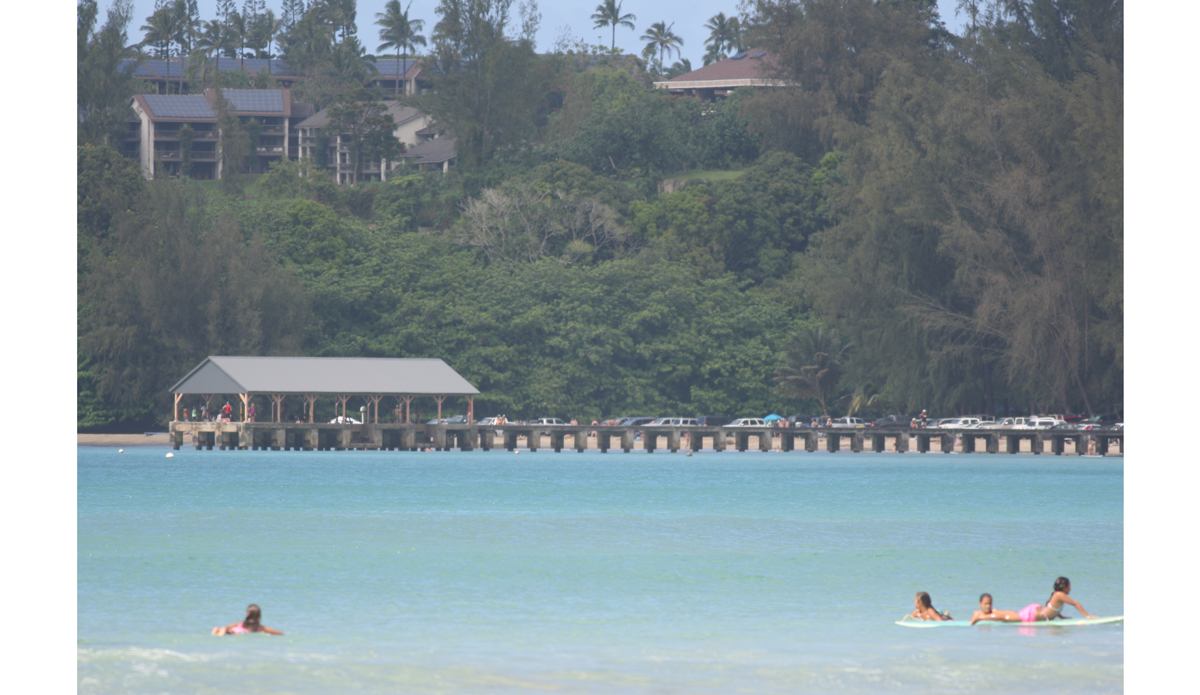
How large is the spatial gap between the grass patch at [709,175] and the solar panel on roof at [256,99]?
104 feet

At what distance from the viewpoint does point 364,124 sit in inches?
3708

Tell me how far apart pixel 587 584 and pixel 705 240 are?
195ft

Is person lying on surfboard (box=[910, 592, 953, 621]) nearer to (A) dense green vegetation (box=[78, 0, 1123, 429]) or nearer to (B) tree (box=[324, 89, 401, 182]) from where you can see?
(A) dense green vegetation (box=[78, 0, 1123, 429])

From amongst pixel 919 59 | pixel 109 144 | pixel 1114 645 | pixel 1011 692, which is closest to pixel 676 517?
pixel 1114 645

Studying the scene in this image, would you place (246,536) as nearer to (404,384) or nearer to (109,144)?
(404,384)

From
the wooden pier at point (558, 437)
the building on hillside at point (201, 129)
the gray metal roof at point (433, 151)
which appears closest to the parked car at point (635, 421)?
the wooden pier at point (558, 437)

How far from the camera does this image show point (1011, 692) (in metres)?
14.8

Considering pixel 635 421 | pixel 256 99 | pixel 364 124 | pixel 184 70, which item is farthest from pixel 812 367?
pixel 184 70

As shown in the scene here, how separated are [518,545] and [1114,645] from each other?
14.3m

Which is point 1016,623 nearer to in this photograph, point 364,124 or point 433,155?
point 364,124

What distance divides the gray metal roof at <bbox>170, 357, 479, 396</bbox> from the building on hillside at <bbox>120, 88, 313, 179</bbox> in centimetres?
3530

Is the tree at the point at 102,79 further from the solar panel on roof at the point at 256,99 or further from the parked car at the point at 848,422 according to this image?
the parked car at the point at 848,422

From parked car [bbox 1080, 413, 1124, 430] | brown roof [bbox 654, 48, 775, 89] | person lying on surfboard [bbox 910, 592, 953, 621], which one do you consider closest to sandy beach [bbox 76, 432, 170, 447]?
parked car [bbox 1080, 413, 1124, 430]

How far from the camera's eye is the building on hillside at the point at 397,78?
115938 mm
